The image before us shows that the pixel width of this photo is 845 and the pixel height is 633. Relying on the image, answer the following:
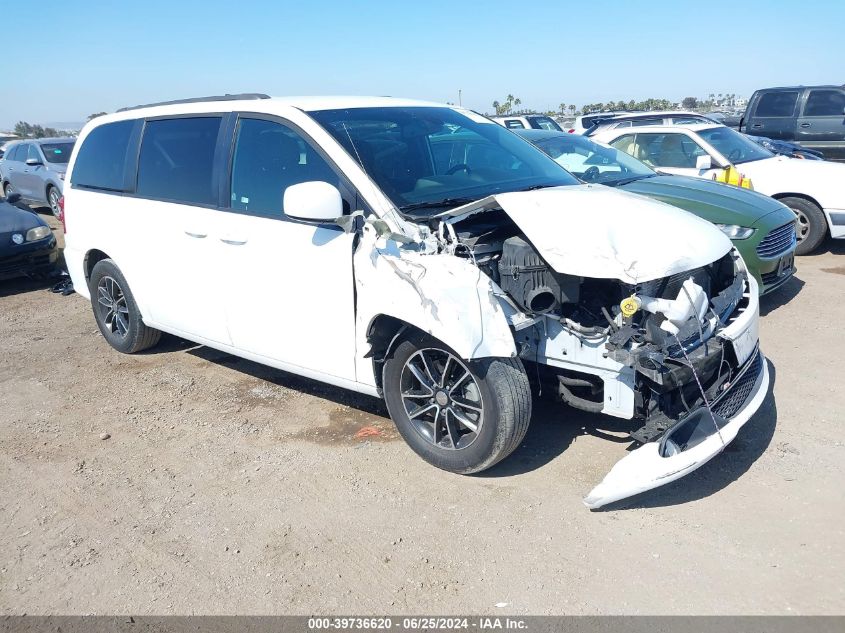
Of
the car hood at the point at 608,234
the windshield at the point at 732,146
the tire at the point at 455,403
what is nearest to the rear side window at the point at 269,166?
the car hood at the point at 608,234

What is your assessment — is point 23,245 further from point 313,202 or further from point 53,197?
point 313,202

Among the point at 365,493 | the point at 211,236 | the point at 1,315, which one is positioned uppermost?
the point at 211,236

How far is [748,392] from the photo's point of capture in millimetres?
3637

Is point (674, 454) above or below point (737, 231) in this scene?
below

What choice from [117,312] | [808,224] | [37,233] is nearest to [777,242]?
[808,224]

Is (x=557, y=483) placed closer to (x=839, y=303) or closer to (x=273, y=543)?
(x=273, y=543)

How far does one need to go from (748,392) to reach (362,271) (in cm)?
214

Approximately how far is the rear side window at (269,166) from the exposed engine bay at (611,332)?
3.00 feet

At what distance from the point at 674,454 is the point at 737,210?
3.78 m

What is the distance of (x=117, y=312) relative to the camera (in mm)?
5887

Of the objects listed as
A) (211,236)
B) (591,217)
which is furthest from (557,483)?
(211,236)

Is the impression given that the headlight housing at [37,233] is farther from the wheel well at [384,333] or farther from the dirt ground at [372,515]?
the wheel well at [384,333]

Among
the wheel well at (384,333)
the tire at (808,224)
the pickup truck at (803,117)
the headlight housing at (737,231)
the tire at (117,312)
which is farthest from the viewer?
the pickup truck at (803,117)

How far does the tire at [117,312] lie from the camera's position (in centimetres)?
563
